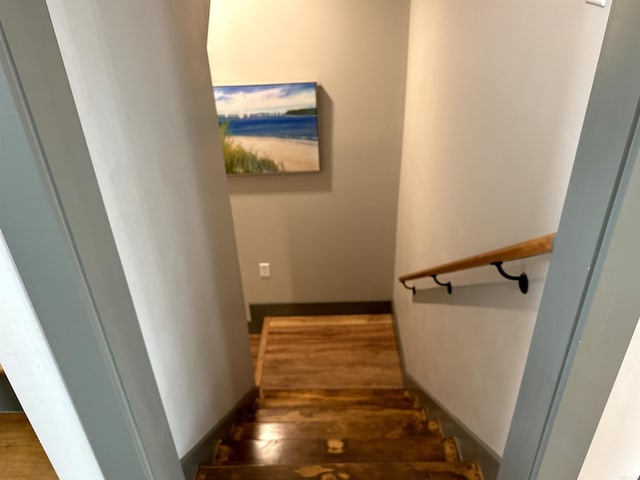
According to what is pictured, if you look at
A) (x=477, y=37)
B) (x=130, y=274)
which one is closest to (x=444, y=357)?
(x=477, y=37)

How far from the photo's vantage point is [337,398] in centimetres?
255

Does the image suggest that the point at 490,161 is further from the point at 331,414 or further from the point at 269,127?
the point at 269,127

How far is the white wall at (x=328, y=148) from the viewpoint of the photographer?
9.05ft

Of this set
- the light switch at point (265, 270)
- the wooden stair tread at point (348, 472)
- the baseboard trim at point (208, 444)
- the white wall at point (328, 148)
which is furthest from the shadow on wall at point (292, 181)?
the wooden stair tread at point (348, 472)

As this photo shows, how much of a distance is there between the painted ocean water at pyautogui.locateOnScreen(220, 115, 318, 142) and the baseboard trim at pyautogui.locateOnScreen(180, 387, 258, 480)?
1808 millimetres

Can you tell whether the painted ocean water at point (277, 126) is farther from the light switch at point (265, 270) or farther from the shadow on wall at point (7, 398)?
the shadow on wall at point (7, 398)

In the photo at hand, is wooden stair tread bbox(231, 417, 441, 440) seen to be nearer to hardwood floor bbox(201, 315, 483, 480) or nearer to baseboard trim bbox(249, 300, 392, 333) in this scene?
hardwood floor bbox(201, 315, 483, 480)

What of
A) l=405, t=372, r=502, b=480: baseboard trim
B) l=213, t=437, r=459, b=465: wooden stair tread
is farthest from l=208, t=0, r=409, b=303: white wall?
l=213, t=437, r=459, b=465: wooden stair tread

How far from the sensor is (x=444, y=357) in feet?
6.61

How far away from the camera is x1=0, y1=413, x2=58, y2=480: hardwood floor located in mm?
1151

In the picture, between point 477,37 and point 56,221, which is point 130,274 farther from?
point 477,37

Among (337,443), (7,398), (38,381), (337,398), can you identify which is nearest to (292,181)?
(337,398)

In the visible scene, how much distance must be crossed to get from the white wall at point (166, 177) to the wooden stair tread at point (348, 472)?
0.54 feet

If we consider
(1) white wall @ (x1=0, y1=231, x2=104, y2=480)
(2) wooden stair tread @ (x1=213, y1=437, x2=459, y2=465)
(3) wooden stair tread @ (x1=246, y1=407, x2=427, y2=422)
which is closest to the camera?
(1) white wall @ (x1=0, y1=231, x2=104, y2=480)
